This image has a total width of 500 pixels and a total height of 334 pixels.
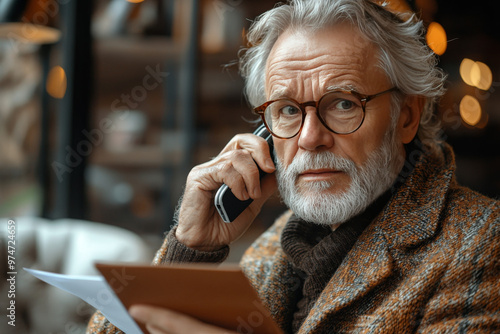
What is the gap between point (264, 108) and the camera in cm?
119

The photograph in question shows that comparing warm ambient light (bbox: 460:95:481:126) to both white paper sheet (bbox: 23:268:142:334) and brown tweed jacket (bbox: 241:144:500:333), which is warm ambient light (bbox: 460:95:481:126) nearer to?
brown tweed jacket (bbox: 241:144:500:333)

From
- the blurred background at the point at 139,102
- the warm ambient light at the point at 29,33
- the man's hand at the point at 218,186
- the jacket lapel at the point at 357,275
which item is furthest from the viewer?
the blurred background at the point at 139,102

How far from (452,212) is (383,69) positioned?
0.35m

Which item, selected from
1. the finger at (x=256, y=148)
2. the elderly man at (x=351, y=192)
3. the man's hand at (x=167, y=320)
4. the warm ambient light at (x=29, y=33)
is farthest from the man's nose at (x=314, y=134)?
the warm ambient light at (x=29, y=33)

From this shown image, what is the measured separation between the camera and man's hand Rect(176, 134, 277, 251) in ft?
3.92

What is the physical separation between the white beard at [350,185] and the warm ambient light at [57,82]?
1.55 m

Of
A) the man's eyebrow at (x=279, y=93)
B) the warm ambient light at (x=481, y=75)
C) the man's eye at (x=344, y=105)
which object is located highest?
the warm ambient light at (x=481, y=75)

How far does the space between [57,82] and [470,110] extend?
1982mm

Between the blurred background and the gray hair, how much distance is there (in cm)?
100

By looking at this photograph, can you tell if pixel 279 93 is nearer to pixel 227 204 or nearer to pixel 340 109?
pixel 340 109

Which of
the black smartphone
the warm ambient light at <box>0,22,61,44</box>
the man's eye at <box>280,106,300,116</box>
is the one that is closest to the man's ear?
the man's eye at <box>280,106,300,116</box>

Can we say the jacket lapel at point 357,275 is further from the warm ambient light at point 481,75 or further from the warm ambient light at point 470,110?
the warm ambient light at point 481,75

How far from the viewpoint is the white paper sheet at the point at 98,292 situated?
0.87m

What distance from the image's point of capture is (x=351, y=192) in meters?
1.11
